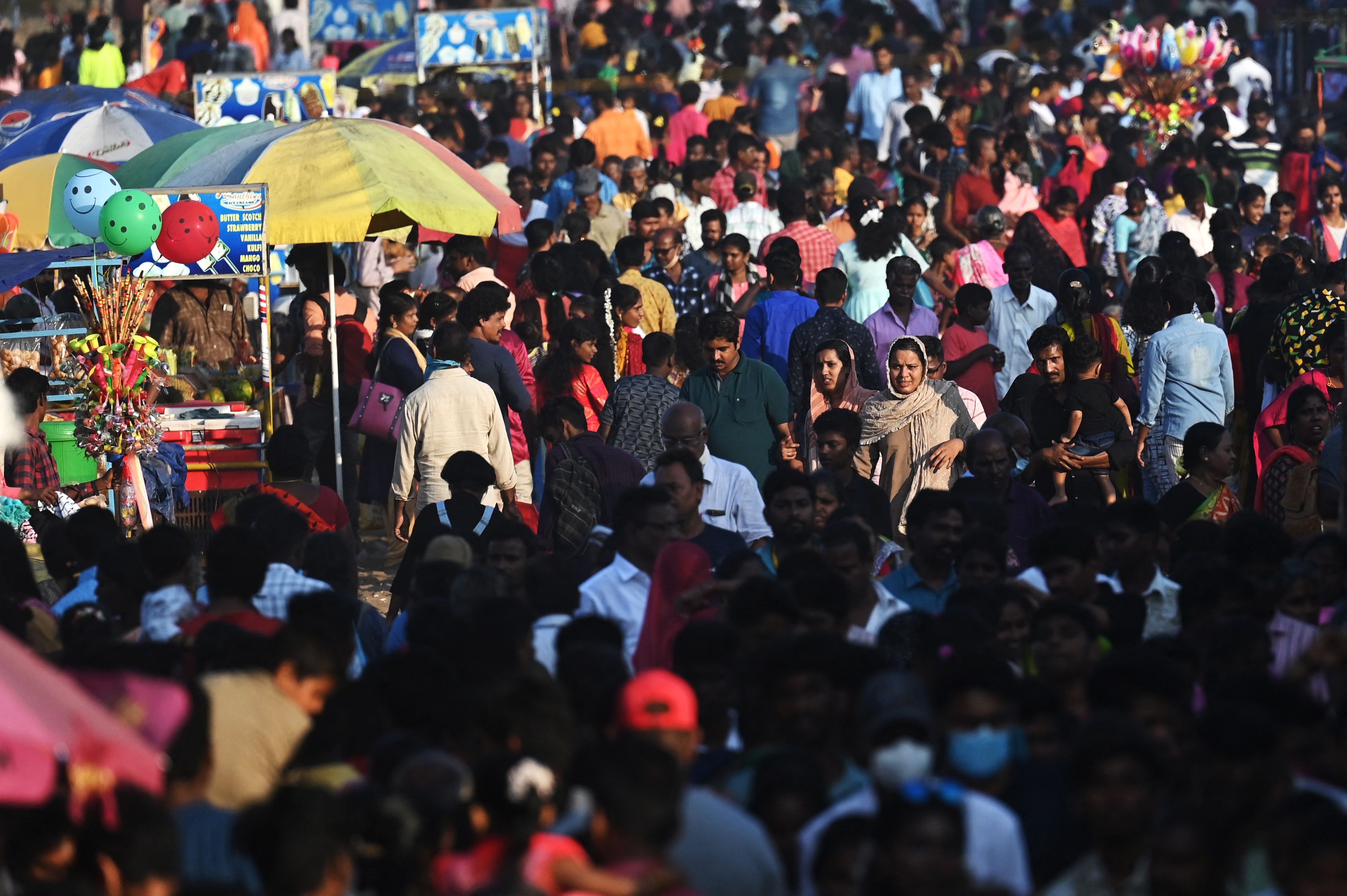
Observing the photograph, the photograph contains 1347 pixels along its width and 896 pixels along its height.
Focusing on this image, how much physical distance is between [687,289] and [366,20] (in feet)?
43.7

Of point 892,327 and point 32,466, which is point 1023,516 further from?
point 32,466

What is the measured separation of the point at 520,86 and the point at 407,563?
42.6ft

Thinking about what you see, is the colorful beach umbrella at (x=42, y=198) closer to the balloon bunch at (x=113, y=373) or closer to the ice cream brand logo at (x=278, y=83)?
the ice cream brand logo at (x=278, y=83)

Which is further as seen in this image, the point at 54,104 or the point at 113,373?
the point at 54,104

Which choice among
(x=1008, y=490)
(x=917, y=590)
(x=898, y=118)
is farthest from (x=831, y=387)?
(x=898, y=118)

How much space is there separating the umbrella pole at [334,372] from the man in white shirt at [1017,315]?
3547mm

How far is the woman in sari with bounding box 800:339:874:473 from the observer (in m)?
9.55

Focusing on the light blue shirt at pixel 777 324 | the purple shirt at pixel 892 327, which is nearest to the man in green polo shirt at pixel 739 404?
the light blue shirt at pixel 777 324

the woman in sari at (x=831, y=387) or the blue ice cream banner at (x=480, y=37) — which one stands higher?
the blue ice cream banner at (x=480, y=37)

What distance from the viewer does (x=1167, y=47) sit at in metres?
19.1

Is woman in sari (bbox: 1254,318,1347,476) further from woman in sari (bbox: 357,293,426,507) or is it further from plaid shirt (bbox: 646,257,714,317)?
woman in sari (bbox: 357,293,426,507)

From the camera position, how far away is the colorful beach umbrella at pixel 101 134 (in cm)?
1534

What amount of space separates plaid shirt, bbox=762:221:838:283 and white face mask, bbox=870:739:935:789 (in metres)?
8.33

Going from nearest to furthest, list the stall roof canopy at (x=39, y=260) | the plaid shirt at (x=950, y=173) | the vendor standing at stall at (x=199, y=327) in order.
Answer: the stall roof canopy at (x=39, y=260)
the vendor standing at stall at (x=199, y=327)
the plaid shirt at (x=950, y=173)
